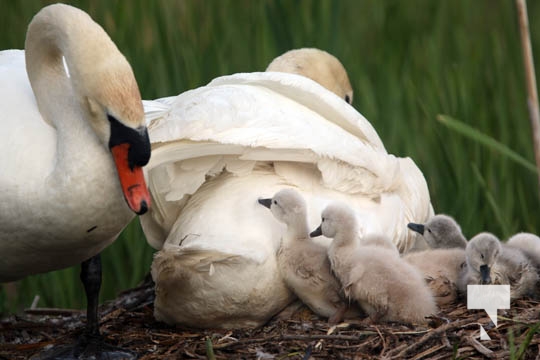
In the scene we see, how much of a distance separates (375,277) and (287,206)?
1.36 feet

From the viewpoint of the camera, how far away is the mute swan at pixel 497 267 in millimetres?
4094

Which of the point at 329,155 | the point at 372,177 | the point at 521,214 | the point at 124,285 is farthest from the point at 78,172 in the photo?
the point at 521,214

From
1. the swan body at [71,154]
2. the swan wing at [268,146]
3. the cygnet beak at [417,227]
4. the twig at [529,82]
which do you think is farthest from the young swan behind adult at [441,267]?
the swan body at [71,154]

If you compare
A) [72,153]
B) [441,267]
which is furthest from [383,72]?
[72,153]

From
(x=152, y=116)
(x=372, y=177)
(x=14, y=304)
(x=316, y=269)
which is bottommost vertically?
(x=14, y=304)

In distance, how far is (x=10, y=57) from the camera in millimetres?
4570

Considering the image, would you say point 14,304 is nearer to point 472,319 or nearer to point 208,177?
point 208,177

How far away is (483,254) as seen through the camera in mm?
4094

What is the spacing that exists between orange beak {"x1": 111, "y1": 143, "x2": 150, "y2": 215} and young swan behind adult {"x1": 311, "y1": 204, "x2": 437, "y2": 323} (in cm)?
83

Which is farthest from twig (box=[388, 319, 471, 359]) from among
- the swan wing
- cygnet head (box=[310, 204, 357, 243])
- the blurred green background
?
the blurred green background

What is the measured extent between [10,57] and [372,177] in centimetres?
157

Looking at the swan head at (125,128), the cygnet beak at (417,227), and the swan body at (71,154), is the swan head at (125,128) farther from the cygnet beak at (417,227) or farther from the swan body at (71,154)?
the cygnet beak at (417,227)

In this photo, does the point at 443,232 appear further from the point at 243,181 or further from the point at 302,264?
the point at 243,181

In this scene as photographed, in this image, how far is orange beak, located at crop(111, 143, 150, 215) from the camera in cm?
352
